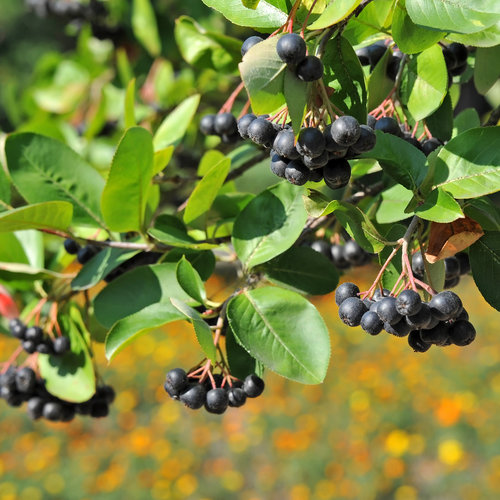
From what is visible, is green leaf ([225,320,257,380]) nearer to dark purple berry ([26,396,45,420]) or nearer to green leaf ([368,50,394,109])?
green leaf ([368,50,394,109])

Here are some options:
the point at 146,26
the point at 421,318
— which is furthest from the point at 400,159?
the point at 146,26

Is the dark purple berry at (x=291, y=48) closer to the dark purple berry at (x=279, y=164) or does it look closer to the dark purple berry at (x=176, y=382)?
the dark purple berry at (x=279, y=164)

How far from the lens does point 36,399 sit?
1.22 meters

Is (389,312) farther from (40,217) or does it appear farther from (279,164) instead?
(40,217)

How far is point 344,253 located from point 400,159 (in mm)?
438

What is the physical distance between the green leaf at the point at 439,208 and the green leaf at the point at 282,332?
0.59 ft

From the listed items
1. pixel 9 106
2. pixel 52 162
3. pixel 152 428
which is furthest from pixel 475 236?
pixel 152 428

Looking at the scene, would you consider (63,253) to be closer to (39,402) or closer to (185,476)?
(39,402)

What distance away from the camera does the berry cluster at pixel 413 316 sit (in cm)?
66

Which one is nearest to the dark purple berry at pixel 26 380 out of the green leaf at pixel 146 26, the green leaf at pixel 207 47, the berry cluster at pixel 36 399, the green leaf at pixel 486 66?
the berry cluster at pixel 36 399

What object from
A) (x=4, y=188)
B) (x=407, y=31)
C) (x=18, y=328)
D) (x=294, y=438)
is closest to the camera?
(x=407, y=31)

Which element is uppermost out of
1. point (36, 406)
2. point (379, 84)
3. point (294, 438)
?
point (379, 84)

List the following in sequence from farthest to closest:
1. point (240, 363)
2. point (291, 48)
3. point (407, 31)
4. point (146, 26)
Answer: point (146, 26)
point (240, 363)
point (407, 31)
point (291, 48)

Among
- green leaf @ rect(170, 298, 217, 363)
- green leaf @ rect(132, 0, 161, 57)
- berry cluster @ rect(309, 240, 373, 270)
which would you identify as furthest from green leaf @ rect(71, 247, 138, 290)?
green leaf @ rect(132, 0, 161, 57)
